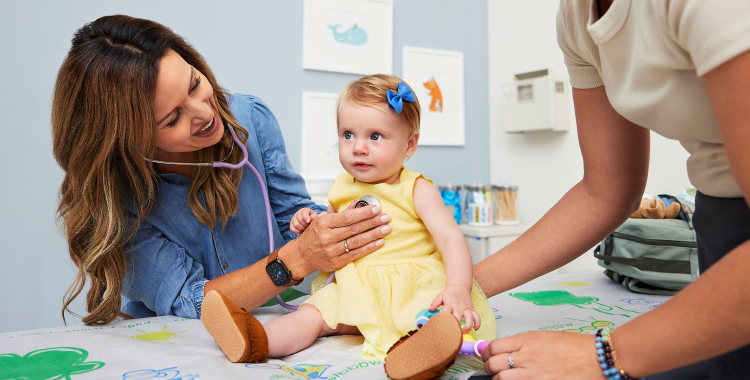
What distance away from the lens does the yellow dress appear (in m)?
0.95

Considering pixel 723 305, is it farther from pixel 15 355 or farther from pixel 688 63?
pixel 15 355

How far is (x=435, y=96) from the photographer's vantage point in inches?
127

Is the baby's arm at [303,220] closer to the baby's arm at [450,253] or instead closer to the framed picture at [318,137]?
the baby's arm at [450,253]

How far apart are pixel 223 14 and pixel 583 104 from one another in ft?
7.48

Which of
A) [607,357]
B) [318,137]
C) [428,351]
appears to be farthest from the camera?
[318,137]

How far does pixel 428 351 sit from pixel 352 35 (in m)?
2.54

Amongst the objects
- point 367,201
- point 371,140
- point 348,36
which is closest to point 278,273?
point 367,201

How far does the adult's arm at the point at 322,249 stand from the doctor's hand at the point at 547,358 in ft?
1.48

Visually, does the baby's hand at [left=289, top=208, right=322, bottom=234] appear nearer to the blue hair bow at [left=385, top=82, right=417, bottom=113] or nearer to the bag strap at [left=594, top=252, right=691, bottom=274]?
the blue hair bow at [left=385, top=82, right=417, bottom=113]

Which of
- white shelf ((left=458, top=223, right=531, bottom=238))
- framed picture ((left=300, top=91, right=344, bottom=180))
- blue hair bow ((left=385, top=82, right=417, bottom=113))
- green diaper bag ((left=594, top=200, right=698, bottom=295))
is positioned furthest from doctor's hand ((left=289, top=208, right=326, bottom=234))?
white shelf ((left=458, top=223, right=531, bottom=238))

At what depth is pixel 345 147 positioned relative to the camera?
3.77 ft

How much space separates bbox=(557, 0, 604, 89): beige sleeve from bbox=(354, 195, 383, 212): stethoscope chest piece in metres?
0.50

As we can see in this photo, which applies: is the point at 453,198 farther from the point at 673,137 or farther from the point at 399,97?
the point at 673,137

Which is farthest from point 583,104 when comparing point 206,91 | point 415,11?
point 415,11
